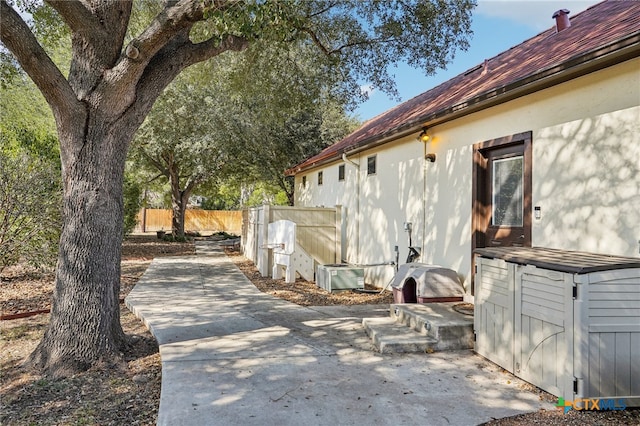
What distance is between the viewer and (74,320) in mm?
4199

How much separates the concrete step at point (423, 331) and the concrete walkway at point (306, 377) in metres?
0.13

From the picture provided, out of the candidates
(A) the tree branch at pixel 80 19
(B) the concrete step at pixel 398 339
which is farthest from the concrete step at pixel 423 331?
(A) the tree branch at pixel 80 19

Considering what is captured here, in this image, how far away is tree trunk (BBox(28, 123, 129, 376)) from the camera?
4.18 m

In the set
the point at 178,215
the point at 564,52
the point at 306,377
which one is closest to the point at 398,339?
the point at 306,377

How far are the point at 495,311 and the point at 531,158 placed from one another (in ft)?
7.15

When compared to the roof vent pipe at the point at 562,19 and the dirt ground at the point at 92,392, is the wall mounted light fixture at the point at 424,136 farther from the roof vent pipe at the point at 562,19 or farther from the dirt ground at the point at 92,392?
the dirt ground at the point at 92,392

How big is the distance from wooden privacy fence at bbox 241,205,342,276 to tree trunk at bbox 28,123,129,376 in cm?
589

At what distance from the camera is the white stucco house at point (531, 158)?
4160 mm

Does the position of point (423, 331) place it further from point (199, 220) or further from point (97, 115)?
point (199, 220)

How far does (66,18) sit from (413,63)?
6252mm

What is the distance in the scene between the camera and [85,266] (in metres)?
4.25

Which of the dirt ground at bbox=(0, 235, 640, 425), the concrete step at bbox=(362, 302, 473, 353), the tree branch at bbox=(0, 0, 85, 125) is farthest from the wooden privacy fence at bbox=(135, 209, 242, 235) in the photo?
the tree branch at bbox=(0, 0, 85, 125)

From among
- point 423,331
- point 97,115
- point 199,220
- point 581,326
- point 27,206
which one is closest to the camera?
point 581,326

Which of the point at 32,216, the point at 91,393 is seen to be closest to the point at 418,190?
the point at 91,393
